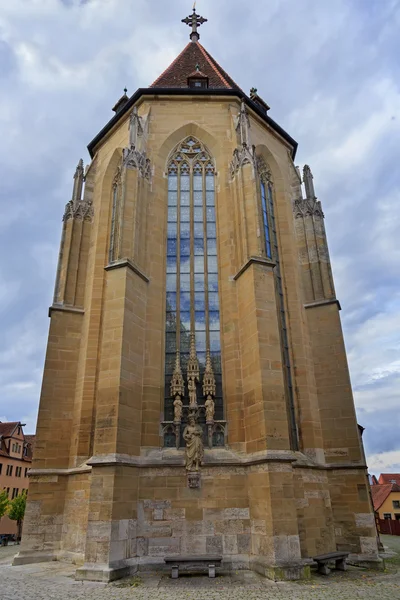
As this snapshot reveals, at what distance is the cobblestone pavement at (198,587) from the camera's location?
719 centimetres

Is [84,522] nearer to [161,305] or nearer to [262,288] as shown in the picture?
[161,305]

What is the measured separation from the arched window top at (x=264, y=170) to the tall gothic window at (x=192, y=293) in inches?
78.7

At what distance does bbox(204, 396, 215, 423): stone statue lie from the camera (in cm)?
1100

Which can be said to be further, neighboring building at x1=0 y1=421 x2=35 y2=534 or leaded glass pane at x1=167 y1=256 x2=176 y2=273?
neighboring building at x1=0 y1=421 x2=35 y2=534

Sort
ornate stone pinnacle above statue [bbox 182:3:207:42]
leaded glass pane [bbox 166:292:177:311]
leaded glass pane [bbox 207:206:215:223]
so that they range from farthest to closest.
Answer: ornate stone pinnacle above statue [bbox 182:3:207:42], leaded glass pane [bbox 207:206:215:223], leaded glass pane [bbox 166:292:177:311]

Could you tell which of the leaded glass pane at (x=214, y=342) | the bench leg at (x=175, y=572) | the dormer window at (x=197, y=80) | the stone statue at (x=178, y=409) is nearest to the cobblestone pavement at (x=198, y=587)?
the bench leg at (x=175, y=572)

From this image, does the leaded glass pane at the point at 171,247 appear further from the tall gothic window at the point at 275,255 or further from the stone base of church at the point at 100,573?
the stone base of church at the point at 100,573

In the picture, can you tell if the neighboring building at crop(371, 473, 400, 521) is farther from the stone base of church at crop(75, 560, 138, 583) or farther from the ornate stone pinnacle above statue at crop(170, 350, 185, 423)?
the stone base of church at crop(75, 560, 138, 583)

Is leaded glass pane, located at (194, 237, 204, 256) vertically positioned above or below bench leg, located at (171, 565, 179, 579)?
above

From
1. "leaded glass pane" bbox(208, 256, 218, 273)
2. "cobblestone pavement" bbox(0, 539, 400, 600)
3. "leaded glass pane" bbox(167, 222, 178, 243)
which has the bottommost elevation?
"cobblestone pavement" bbox(0, 539, 400, 600)

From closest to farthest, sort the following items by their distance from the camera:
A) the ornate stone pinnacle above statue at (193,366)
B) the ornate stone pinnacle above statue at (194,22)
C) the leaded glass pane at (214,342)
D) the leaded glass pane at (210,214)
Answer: the ornate stone pinnacle above statue at (193,366) → the leaded glass pane at (214,342) → the leaded glass pane at (210,214) → the ornate stone pinnacle above statue at (194,22)

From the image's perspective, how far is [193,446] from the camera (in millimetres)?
10469

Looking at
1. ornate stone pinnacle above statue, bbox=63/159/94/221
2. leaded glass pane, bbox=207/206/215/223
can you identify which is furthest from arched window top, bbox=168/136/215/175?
ornate stone pinnacle above statue, bbox=63/159/94/221

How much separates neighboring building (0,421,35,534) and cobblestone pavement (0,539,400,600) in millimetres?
27647
